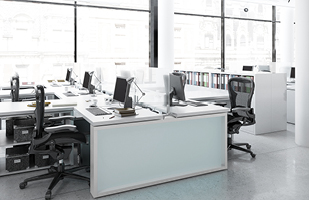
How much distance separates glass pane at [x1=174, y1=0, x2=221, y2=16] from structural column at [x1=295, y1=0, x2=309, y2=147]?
461 cm

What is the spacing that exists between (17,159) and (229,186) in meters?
2.46

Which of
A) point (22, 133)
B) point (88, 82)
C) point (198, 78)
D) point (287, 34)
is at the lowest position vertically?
point (22, 133)

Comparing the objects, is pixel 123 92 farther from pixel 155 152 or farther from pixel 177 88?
pixel 155 152

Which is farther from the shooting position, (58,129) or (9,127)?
(9,127)

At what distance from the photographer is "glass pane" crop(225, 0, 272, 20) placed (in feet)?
30.7

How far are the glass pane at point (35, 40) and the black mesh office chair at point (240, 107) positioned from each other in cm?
481

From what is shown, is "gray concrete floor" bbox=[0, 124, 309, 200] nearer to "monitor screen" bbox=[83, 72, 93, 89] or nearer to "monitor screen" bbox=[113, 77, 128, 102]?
"monitor screen" bbox=[113, 77, 128, 102]

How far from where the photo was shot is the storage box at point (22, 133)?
3.64 m

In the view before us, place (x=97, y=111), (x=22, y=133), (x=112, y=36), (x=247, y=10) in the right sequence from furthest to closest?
(x=247, y=10), (x=112, y=36), (x=22, y=133), (x=97, y=111)

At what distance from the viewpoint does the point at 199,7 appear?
9.06 m

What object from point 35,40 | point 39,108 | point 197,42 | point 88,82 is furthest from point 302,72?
point 35,40

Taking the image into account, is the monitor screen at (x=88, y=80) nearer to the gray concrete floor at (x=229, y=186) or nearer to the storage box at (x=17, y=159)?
the storage box at (x=17, y=159)

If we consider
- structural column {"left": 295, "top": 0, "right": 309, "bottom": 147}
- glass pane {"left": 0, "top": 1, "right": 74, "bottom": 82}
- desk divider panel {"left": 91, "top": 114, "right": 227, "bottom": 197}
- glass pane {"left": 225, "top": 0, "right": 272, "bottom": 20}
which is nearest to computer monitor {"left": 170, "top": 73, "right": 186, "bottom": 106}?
desk divider panel {"left": 91, "top": 114, "right": 227, "bottom": 197}

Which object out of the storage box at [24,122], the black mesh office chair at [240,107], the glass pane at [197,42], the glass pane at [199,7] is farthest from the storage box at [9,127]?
the glass pane at [199,7]
